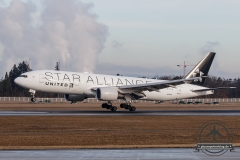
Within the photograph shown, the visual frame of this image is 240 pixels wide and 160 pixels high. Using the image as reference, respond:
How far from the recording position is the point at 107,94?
174 ft

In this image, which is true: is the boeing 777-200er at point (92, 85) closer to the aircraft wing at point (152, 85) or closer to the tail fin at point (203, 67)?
the aircraft wing at point (152, 85)

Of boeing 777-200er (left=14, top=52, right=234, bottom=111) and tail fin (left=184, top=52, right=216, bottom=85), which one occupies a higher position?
tail fin (left=184, top=52, right=216, bottom=85)

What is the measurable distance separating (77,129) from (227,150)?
15174mm

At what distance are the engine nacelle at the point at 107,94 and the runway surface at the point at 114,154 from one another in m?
32.3

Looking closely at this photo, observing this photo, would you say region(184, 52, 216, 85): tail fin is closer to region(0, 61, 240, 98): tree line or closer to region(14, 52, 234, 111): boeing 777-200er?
region(14, 52, 234, 111): boeing 777-200er

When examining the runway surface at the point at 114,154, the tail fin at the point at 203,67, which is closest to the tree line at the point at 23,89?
the tail fin at the point at 203,67

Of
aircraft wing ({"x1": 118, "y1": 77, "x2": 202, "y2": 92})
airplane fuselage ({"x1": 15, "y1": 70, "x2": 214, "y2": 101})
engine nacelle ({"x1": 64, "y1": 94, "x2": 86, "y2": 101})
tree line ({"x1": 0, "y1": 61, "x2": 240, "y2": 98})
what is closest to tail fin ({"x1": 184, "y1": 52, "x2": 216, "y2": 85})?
aircraft wing ({"x1": 118, "y1": 77, "x2": 202, "y2": 92})

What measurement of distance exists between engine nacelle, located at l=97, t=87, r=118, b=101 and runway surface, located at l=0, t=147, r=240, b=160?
106 ft

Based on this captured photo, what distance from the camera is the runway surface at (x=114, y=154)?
1766cm

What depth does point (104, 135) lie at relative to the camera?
28.5 m

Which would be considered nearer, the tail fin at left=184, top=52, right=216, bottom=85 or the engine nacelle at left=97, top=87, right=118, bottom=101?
the engine nacelle at left=97, top=87, right=118, bottom=101

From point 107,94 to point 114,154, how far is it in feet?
112

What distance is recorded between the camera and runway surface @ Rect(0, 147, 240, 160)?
17658mm

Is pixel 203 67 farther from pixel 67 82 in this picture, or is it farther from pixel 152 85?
pixel 67 82
